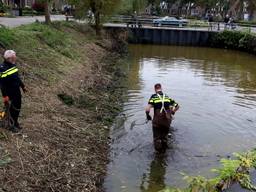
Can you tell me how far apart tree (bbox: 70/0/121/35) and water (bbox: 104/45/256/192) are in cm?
906

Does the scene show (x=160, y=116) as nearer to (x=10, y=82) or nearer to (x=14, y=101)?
(x=14, y=101)

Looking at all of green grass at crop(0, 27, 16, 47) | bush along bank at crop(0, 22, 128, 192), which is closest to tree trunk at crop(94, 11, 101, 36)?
bush along bank at crop(0, 22, 128, 192)

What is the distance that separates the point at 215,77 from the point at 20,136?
18.6 meters

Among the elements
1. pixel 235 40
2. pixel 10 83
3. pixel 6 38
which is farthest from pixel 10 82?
pixel 235 40

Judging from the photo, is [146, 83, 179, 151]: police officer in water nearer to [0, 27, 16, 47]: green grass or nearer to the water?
the water

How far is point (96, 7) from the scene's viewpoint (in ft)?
129

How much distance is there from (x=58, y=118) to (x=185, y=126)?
15.3 feet

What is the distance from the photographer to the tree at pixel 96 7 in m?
38.6

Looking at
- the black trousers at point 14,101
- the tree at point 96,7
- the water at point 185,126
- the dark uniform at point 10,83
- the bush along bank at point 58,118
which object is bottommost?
the water at point 185,126

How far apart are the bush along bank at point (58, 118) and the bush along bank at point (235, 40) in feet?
67.8

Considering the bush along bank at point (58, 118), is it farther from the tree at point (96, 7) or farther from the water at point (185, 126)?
the tree at point (96, 7)

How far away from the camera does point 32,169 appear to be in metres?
9.15

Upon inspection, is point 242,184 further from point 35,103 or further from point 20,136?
point 35,103

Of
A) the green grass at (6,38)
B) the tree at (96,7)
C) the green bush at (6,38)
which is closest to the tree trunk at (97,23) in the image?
the tree at (96,7)
